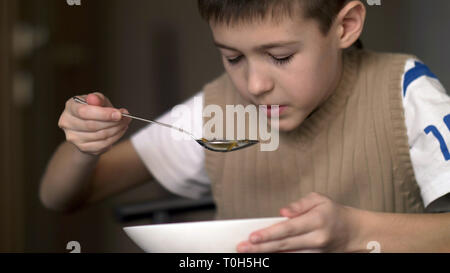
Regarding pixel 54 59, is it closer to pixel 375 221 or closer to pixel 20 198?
pixel 20 198

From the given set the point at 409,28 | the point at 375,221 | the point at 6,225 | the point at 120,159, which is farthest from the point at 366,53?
the point at 6,225

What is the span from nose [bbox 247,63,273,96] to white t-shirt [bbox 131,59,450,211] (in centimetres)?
16

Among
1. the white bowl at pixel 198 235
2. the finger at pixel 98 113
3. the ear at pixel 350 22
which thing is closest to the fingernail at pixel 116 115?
the finger at pixel 98 113

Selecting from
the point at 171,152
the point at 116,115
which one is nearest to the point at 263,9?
the point at 116,115

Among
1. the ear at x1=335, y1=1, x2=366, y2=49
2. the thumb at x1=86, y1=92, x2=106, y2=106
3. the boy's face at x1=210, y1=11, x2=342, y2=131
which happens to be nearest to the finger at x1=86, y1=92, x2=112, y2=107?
the thumb at x1=86, y1=92, x2=106, y2=106

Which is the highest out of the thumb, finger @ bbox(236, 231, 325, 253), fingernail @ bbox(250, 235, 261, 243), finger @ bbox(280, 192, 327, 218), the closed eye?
the closed eye

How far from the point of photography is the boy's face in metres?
0.50

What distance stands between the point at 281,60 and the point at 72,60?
23cm

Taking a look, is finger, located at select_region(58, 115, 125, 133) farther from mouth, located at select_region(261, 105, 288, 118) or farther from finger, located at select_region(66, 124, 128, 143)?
mouth, located at select_region(261, 105, 288, 118)

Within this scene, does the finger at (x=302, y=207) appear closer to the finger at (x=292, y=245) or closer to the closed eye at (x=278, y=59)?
the finger at (x=292, y=245)

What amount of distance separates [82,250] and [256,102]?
23cm

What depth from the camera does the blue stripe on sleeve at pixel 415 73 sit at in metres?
0.61

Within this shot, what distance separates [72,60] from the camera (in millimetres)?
588

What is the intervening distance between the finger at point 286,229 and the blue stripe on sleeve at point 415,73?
24 centimetres
